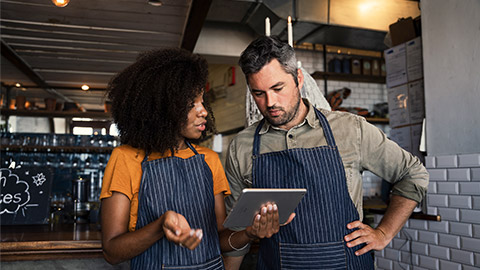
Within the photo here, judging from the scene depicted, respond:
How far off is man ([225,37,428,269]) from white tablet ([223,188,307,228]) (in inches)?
10.4

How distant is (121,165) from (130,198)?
4.8 inches

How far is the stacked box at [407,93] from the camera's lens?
403 cm

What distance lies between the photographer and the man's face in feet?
5.80

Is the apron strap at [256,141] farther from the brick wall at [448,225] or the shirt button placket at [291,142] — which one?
the brick wall at [448,225]

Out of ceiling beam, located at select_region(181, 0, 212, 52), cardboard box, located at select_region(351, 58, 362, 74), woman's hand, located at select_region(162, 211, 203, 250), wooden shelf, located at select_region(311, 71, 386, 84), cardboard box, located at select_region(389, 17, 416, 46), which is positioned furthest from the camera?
cardboard box, located at select_region(351, 58, 362, 74)

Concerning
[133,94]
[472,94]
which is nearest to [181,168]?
[133,94]

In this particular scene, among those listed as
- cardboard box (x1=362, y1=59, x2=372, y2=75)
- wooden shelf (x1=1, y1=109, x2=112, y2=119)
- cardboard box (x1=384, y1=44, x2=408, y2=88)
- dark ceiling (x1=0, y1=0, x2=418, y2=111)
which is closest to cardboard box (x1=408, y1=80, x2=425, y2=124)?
cardboard box (x1=384, y1=44, x2=408, y2=88)

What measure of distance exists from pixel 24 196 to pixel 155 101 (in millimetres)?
1636

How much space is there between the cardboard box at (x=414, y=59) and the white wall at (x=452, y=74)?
55 centimetres

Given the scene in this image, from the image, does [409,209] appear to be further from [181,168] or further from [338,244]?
[181,168]

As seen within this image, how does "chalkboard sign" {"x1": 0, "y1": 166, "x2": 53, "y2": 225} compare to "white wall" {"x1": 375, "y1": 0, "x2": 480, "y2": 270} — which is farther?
"white wall" {"x1": 375, "y1": 0, "x2": 480, "y2": 270}

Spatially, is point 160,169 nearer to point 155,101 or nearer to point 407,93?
point 155,101

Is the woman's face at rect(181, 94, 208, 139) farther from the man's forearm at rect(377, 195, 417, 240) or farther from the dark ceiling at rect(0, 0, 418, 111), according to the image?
the dark ceiling at rect(0, 0, 418, 111)

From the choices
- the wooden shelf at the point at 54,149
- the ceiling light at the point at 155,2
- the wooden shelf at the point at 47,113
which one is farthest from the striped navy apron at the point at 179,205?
the wooden shelf at the point at 47,113
